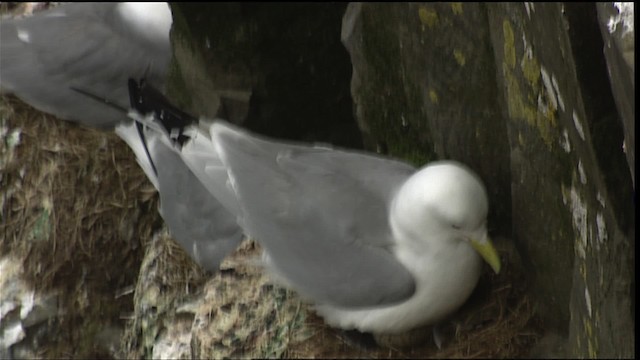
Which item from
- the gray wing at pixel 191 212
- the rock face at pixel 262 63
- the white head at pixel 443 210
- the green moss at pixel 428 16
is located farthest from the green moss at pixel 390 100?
the rock face at pixel 262 63

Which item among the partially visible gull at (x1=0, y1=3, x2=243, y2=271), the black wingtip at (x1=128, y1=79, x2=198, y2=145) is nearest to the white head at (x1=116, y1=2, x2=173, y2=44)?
the partially visible gull at (x1=0, y1=3, x2=243, y2=271)

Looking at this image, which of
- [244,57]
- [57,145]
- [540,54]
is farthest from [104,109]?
[540,54]

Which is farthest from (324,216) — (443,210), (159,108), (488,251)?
(159,108)

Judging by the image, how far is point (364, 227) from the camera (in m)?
2.57

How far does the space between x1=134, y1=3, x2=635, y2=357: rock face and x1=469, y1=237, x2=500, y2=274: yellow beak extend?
9 cm

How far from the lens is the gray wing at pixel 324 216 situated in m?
2.55

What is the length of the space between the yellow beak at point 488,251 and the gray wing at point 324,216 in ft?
0.62

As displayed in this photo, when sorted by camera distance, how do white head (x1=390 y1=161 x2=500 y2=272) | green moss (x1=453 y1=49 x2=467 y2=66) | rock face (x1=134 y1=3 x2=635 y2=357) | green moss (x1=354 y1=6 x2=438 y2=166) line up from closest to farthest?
rock face (x1=134 y1=3 x2=635 y2=357)
white head (x1=390 y1=161 x2=500 y2=272)
green moss (x1=453 y1=49 x2=467 y2=66)
green moss (x1=354 y1=6 x2=438 y2=166)

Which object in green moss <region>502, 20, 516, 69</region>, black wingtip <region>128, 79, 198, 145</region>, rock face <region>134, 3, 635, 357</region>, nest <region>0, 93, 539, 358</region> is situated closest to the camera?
rock face <region>134, 3, 635, 357</region>

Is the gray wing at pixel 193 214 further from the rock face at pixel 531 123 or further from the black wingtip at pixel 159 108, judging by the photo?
the rock face at pixel 531 123

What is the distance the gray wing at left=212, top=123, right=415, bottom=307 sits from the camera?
2.55 metres

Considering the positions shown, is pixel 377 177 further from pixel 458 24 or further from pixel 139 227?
pixel 139 227

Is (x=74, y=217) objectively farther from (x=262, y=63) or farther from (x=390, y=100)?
(x=390, y=100)

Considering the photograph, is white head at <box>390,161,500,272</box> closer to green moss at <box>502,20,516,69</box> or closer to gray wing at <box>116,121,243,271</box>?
green moss at <box>502,20,516,69</box>
